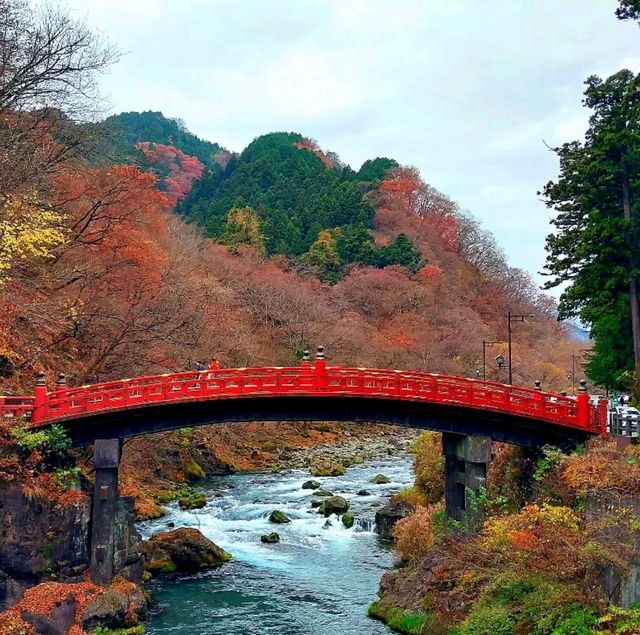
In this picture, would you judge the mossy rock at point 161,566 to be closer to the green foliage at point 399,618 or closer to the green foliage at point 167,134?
the green foliage at point 399,618

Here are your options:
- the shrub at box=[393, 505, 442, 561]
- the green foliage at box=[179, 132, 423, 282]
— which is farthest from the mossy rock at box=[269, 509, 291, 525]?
the green foliage at box=[179, 132, 423, 282]

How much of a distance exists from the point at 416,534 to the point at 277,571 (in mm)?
5539

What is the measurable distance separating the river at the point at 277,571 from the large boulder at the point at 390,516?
0.61 m

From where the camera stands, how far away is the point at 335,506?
114ft

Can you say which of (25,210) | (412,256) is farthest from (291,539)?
(412,256)

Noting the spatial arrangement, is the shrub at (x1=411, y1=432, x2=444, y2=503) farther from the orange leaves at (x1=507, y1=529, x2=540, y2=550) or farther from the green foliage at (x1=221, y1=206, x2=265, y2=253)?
the green foliage at (x1=221, y1=206, x2=265, y2=253)

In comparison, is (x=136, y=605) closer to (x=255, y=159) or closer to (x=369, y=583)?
(x=369, y=583)

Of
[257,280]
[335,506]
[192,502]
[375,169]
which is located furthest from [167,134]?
[335,506]

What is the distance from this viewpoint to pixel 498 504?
2428cm

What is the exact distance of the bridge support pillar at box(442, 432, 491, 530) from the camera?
23.8m

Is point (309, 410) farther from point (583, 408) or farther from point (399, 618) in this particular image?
point (583, 408)

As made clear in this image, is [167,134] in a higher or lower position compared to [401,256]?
higher

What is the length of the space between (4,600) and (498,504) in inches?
620

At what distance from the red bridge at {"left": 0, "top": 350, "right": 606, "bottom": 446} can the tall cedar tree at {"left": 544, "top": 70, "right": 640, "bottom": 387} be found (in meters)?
4.06
